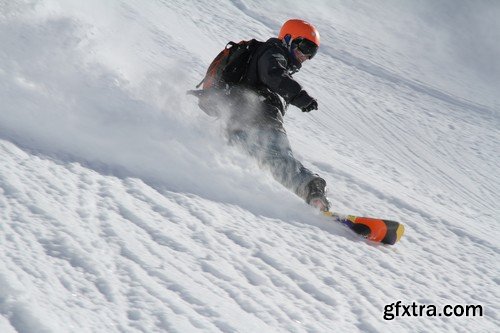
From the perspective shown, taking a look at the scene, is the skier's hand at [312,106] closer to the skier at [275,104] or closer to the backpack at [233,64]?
the skier at [275,104]

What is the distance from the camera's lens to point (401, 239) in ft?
15.9

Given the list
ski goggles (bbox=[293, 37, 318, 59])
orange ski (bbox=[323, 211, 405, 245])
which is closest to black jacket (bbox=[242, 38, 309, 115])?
ski goggles (bbox=[293, 37, 318, 59])

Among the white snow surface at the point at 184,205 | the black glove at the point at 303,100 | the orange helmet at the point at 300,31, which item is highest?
the orange helmet at the point at 300,31

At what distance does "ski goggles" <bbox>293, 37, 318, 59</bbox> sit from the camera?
212 inches

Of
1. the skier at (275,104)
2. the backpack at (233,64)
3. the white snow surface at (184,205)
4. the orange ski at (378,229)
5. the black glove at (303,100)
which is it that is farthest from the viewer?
the backpack at (233,64)

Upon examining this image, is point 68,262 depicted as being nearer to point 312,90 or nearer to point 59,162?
point 59,162

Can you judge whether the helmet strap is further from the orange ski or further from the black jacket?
the orange ski

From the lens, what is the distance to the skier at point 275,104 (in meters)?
4.72

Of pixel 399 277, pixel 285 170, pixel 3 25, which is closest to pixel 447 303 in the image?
pixel 399 277

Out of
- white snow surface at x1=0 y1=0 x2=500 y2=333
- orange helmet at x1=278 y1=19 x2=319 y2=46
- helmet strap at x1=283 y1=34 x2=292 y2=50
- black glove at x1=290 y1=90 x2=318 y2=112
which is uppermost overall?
orange helmet at x1=278 y1=19 x2=319 y2=46

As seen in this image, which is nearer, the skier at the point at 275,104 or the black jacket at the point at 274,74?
the skier at the point at 275,104

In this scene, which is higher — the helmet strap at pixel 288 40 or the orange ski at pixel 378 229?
the helmet strap at pixel 288 40

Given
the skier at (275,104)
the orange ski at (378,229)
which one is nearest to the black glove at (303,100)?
the skier at (275,104)

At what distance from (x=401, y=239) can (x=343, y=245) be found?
85cm
